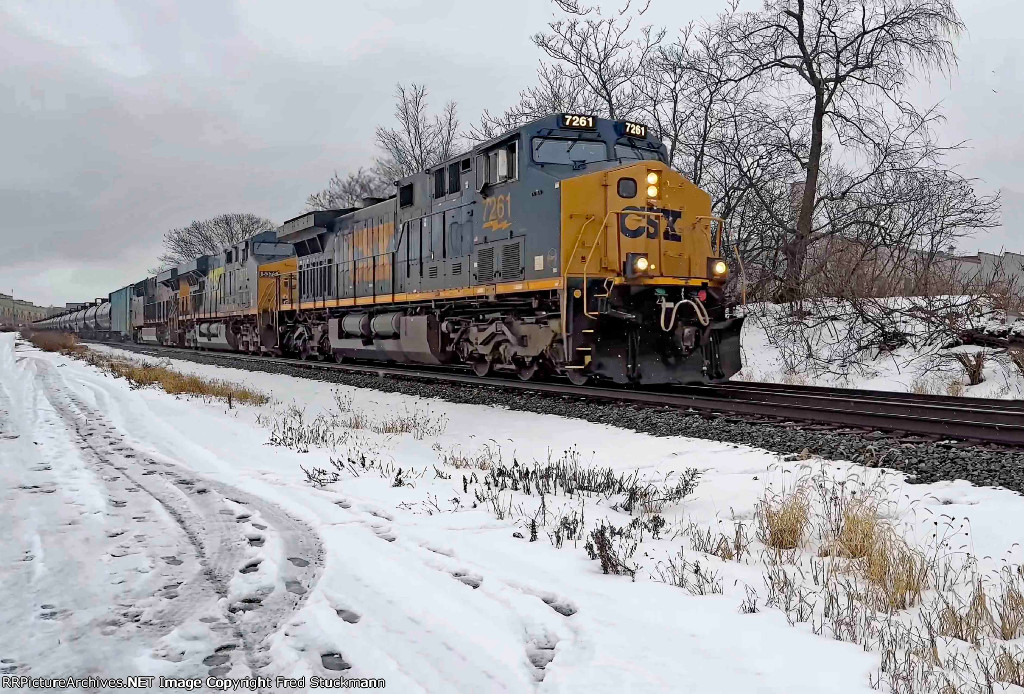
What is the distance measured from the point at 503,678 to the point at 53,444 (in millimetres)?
6605

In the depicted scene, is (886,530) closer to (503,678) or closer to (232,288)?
(503,678)

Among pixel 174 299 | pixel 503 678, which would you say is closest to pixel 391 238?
pixel 503 678

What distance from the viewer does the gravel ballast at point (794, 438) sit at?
5.09 m

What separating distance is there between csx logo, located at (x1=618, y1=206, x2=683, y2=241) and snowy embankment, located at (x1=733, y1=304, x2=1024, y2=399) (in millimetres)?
5424

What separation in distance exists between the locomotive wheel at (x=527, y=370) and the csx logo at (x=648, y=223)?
259 centimetres

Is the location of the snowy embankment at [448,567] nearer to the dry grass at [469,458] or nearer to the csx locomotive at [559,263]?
the dry grass at [469,458]

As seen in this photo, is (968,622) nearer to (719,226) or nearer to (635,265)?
(635,265)

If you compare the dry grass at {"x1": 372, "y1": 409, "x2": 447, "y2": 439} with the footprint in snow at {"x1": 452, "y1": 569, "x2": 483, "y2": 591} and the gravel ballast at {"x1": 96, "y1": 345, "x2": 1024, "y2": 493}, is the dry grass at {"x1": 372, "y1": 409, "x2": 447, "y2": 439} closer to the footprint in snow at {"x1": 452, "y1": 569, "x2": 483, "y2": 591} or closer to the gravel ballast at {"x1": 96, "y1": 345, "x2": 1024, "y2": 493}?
the gravel ballast at {"x1": 96, "y1": 345, "x2": 1024, "y2": 493}

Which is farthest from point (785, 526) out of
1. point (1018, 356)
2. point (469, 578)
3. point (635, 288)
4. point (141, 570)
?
point (1018, 356)

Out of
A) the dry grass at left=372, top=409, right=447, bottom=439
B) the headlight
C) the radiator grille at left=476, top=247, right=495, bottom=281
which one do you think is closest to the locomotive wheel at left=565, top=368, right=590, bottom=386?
the headlight

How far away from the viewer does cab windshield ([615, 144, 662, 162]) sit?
35.1 feet

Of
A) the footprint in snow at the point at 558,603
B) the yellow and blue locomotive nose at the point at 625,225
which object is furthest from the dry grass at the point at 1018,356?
the footprint in snow at the point at 558,603

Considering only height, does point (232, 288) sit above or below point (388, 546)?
above

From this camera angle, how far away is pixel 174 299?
115 ft
